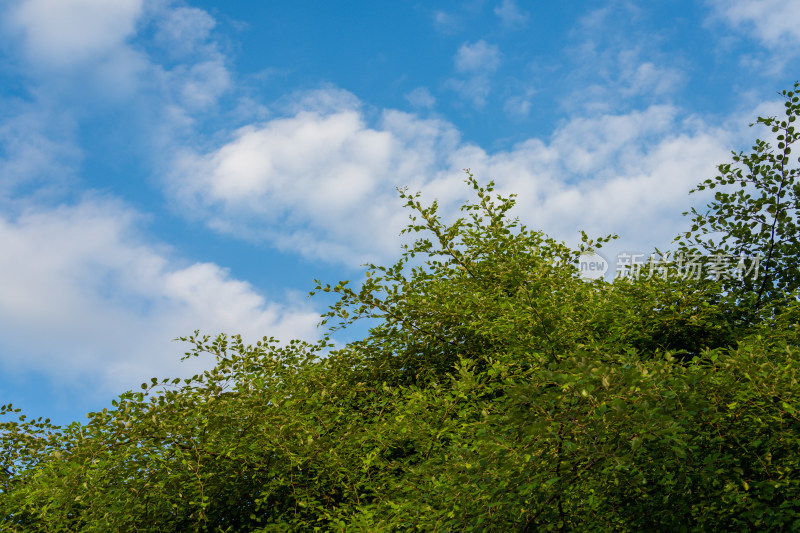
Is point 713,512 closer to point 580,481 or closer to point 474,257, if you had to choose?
point 580,481

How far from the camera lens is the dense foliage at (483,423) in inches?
200

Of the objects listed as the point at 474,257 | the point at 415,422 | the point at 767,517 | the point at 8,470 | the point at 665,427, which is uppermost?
the point at 474,257

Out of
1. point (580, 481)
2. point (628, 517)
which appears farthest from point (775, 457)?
point (580, 481)

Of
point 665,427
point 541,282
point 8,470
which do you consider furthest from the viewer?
point 8,470

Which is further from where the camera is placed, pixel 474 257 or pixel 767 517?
pixel 474 257

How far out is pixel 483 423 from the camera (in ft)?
18.6

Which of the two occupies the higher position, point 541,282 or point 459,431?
point 541,282

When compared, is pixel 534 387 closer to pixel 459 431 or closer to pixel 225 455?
pixel 459 431

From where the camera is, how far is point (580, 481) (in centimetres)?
538

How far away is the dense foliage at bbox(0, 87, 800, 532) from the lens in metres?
5.09

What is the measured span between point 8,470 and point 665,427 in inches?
410

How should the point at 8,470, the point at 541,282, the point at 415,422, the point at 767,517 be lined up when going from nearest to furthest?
the point at 767,517, the point at 415,422, the point at 541,282, the point at 8,470

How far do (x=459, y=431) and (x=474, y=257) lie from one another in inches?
168

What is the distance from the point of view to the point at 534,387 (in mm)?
4859
